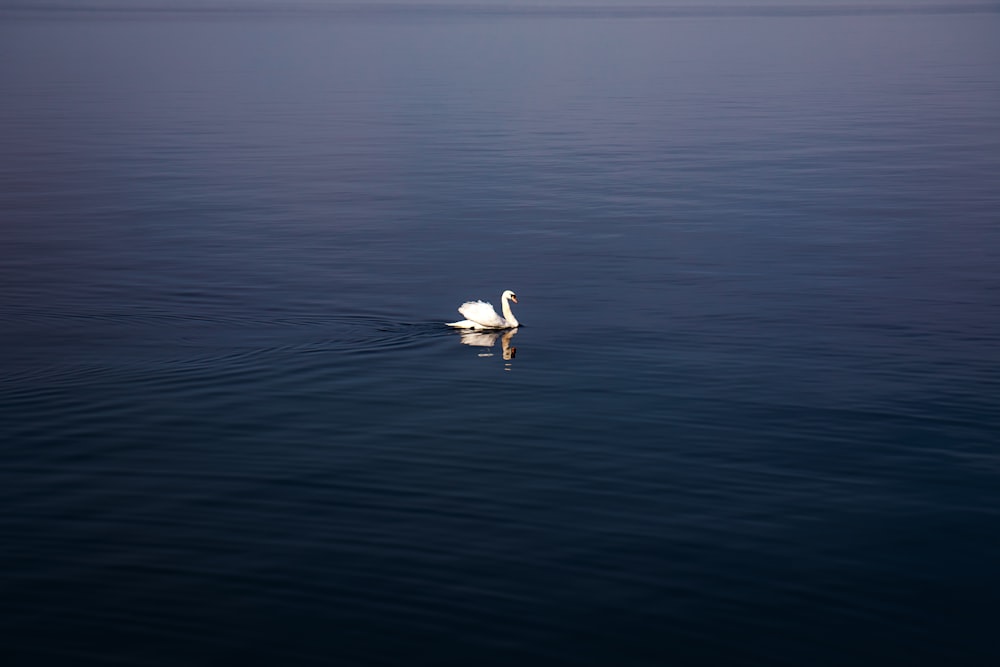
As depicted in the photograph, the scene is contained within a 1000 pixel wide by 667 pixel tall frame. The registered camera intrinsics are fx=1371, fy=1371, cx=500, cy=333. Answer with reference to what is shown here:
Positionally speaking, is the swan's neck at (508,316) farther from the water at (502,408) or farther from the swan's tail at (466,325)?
the swan's tail at (466,325)

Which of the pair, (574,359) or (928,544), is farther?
(574,359)

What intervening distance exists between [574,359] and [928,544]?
10.4 metres

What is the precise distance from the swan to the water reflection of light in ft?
0.49

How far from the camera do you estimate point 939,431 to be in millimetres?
22203

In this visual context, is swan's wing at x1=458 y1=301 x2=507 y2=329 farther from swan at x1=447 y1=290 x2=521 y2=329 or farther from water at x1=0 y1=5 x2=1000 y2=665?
water at x1=0 y1=5 x2=1000 y2=665

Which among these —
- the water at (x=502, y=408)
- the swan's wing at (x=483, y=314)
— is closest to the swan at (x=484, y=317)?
the swan's wing at (x=483, y=314)

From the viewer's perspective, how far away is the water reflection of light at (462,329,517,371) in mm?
27672

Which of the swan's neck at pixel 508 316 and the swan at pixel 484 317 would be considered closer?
the swan at pixel 484 317

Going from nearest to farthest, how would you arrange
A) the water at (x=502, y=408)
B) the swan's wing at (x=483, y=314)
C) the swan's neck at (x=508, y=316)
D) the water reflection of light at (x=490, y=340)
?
the water at (x=502, y=408), the water reflection of light at (x=490, y=340), the swan's wing at (x=483, y=314), the swan's neck at (x=508, y=316)

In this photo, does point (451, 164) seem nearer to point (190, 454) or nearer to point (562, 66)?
point (190, 454)

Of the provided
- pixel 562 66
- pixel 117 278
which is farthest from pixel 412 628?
pixel 562 66

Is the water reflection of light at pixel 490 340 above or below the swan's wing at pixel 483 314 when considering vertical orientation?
below

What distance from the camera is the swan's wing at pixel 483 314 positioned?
28.5m

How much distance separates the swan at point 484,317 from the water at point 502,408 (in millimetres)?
526
